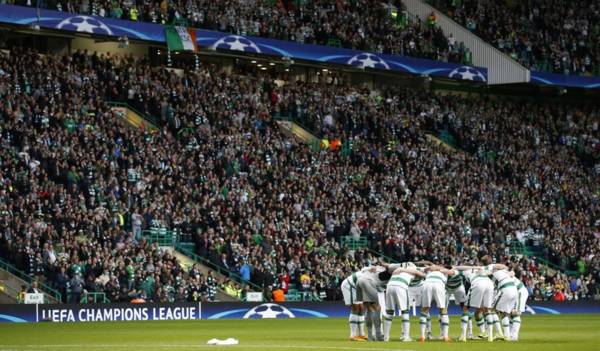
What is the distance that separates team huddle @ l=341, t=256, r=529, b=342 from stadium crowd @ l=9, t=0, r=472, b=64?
28789mm

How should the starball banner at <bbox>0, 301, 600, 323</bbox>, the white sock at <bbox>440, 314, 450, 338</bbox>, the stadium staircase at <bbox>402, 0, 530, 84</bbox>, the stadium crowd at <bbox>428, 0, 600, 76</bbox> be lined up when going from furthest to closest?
the stadium crowd at <bbox>428, 0, 600, 76</bbox>, the stadium staircase at <bbox>402, 0, 530, 84</bbox>, the starball banner at <bbox>0, 301, 600, 323</bbox>, the white sock at <bbox>440, 314, 450, 338</bbox>

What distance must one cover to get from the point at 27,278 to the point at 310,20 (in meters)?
26.5

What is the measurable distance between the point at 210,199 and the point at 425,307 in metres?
23.2

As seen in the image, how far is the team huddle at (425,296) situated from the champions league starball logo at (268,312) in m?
17.1

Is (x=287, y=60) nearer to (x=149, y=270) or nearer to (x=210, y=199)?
(x=210, y=199)

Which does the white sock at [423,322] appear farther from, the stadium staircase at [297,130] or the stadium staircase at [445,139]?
the stadium staircase at [445,139]

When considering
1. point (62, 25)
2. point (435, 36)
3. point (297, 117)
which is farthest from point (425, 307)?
point (435, 36)

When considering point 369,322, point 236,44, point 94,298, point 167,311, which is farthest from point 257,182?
point 369,322

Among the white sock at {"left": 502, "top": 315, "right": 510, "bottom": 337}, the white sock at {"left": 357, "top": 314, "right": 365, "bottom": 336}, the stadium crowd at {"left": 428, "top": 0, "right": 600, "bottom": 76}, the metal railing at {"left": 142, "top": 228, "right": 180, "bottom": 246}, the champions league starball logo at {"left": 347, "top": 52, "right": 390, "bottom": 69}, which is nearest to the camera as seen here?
the white sock at {"left": 357, "top": 314, "right": 365, "bottom": 336}

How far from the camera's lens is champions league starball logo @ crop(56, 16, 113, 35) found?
181 feet

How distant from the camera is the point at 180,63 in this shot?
6319cm

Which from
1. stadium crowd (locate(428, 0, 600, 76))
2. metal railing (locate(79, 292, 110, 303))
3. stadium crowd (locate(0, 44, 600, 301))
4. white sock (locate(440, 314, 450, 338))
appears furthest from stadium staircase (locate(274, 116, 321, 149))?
white sock (locate(440, 314, 450, 338))

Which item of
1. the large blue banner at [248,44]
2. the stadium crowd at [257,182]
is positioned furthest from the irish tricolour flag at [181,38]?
the stadium crowd at [257,182]

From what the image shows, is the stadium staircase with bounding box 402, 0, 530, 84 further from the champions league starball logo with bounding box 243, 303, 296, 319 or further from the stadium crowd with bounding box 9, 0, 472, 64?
the champions league starball logo with bounding box 243, 303, 296, 319
